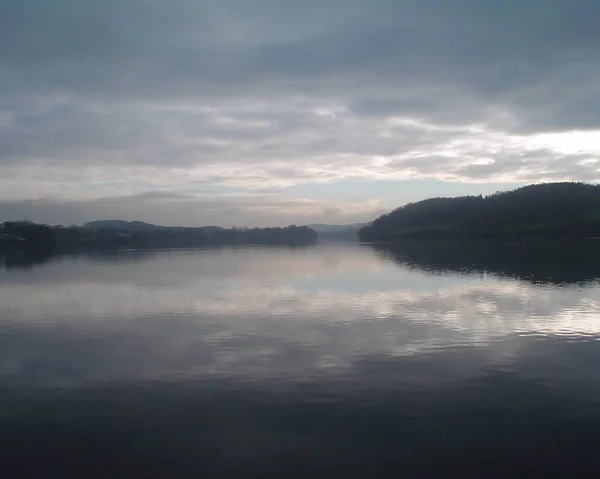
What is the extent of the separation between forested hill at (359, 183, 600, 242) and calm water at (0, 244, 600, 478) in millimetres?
74268

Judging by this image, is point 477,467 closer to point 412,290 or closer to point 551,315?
point 551,315

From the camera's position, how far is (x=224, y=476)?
7.01m

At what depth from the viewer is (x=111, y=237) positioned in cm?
9900

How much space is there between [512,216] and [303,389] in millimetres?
94855

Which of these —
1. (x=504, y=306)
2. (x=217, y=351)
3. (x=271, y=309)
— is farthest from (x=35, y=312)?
(x=504, y=306)

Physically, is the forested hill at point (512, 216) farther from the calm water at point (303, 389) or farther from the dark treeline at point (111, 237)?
the calm water at point (303, 389)

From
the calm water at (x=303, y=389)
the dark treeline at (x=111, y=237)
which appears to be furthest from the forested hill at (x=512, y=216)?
the calm water at (x=303, y=389)

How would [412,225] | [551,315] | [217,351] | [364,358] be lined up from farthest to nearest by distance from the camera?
[412,225]
[551,315]
[217,351]
[364,358]

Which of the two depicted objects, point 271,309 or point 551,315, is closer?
point 551,315

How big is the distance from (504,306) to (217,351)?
1162 centimetres

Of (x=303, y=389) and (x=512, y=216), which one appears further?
(x=512, y=216)

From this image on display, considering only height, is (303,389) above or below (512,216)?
below

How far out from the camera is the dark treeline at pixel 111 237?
283ft

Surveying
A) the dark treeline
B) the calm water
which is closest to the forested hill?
the dark treeline
